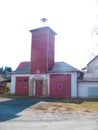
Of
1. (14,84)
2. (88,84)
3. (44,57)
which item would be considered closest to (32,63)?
(44,57)

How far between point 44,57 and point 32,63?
7.06 feet

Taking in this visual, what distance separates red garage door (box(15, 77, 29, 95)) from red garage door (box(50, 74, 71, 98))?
4.05 meters

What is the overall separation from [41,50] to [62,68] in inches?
155

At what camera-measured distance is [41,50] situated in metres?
33.2

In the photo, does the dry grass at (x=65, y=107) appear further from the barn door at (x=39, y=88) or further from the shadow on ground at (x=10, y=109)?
the barn door at (x=39, y=88)

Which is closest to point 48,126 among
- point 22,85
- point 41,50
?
point 41,50

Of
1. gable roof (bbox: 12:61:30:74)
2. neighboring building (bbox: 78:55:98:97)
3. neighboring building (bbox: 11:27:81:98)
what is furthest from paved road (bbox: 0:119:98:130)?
gable roof (bbox: 12:61:30:74)

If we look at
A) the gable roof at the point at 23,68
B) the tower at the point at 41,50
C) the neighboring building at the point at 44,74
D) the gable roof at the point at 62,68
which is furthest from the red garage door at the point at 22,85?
the gable roof at the point at 62,68

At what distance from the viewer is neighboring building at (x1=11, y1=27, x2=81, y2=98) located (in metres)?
31.1

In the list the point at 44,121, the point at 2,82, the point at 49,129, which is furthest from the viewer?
the point at 2,82

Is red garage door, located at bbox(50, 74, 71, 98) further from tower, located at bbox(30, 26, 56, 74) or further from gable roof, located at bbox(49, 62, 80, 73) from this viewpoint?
tower, located at bbox(30, 26, 56, 74)

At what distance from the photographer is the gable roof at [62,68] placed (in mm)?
31166

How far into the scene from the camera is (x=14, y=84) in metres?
35.1

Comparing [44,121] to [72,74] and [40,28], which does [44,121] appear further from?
[40,28]
